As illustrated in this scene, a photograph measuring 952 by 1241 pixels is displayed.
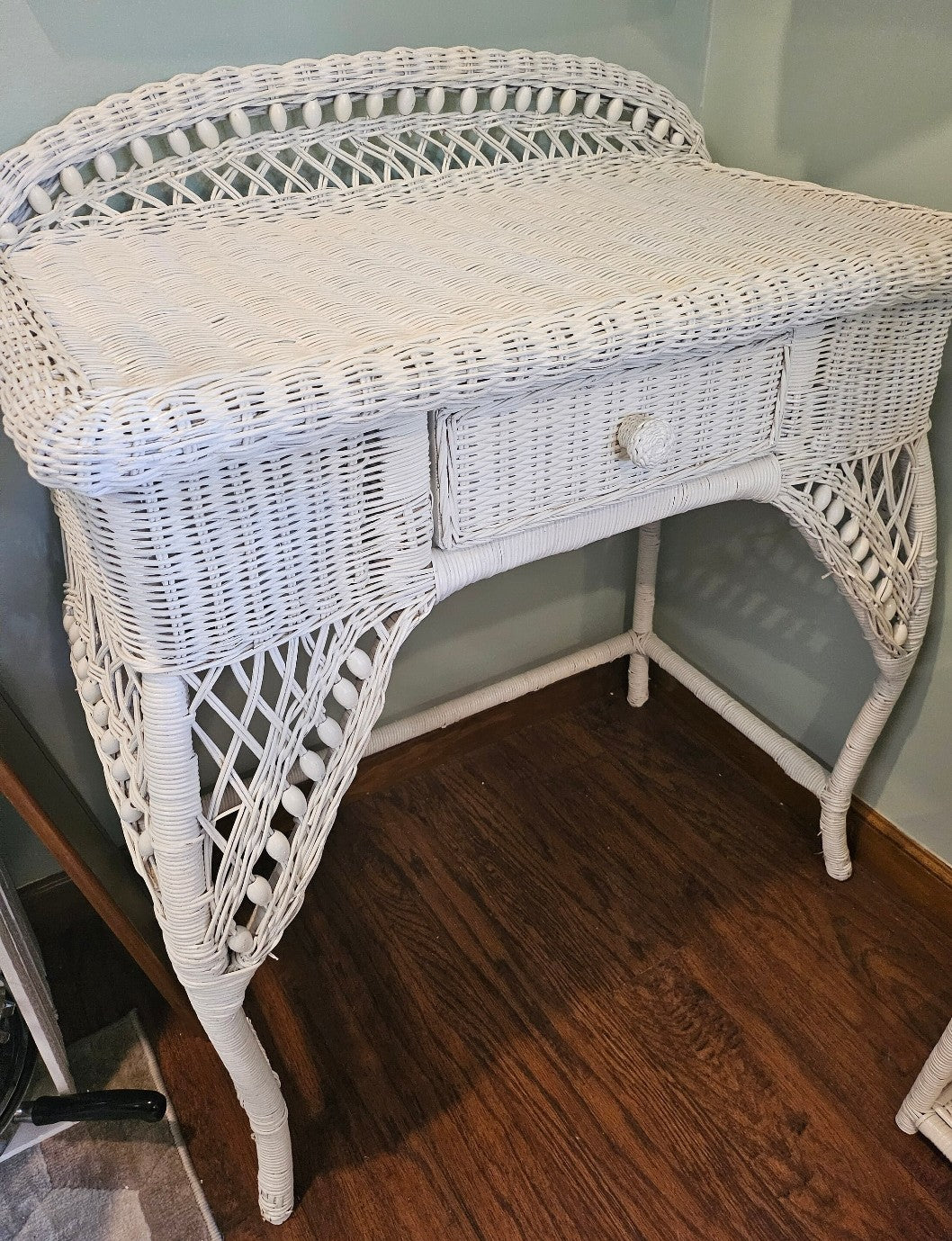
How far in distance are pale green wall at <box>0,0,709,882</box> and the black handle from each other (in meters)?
0.28

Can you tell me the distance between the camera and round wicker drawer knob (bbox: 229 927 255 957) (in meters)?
0.71

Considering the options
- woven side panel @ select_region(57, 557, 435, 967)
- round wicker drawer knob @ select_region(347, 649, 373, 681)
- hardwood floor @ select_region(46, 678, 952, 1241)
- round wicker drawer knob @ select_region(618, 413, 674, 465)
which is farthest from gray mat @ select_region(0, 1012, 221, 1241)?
round wicker drawer knob @ select_region(618, 413, 674, 465)

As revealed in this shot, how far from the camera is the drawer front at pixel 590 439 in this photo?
27.2 inches

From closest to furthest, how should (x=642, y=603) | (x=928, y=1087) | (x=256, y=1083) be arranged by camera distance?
(x=256, y=1083) → (x=928, y=1087) → (x=642, y=603)

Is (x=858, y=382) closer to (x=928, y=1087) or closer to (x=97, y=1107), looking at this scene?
(x=928, y=1087)

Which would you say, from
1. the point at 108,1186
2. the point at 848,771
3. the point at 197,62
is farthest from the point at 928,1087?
the point at 197,62

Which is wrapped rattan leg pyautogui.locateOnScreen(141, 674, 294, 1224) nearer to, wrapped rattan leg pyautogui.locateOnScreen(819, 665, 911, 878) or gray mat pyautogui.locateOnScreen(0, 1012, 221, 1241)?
gray mat pyautogui.locateOnScreen(0, 1012, 221, 1241)

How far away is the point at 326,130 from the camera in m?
0.93

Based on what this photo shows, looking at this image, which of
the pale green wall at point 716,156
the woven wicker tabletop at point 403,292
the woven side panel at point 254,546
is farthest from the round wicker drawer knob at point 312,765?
the pale green wall at point 716,156

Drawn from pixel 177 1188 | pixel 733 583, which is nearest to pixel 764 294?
pixel 733 583

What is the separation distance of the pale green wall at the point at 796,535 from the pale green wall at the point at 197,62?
0.32ft

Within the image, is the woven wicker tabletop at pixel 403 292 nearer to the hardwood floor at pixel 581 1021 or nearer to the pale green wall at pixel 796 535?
the pale green wall at pixel 796 535

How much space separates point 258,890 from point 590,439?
1.40ft

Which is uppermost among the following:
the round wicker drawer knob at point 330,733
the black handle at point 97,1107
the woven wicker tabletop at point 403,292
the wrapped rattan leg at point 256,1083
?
the woven wicker tabletop at point 403,292
